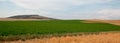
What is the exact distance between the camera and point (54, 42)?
38.7ft

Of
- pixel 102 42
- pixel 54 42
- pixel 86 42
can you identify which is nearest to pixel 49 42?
pixel 54 42

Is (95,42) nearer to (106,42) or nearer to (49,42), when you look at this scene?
(106,42)

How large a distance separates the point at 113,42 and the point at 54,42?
3072 mm

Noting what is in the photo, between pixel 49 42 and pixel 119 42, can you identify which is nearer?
pixel 49 42

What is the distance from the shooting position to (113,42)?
12.4m

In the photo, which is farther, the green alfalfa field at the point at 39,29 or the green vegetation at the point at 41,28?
the green vegetation at the point at 41,28

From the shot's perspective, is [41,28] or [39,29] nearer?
[39,29]

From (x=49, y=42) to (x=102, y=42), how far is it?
276cm

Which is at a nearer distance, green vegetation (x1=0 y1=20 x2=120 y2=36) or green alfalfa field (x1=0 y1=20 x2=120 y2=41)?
green alfalfa field (x1=0 y1=20 x2=120 y2=41)

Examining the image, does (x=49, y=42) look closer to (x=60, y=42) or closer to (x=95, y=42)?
(x=60, y=42)

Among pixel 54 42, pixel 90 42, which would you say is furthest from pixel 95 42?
pixel 54 42

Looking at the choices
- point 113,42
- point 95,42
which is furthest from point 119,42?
point 95,42

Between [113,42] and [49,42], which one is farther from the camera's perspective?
[113,42]

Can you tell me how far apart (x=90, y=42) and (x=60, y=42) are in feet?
4.90
